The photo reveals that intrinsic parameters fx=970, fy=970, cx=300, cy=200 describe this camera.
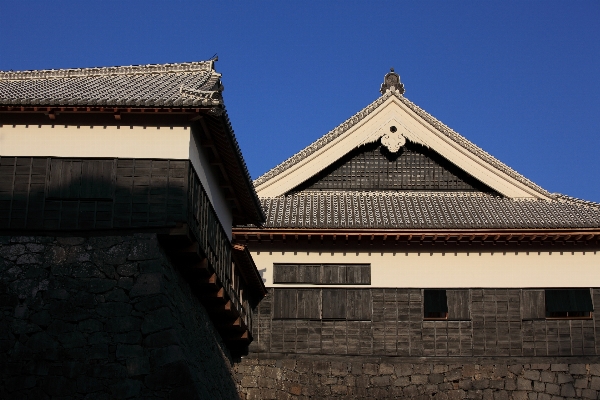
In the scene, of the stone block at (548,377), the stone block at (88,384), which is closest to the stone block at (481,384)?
the stone block at (548,377)

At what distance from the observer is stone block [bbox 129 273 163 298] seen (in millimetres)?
16156

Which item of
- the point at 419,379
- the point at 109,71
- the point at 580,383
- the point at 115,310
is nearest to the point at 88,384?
the point at 115,310

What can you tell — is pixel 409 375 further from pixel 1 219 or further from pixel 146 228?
pixel 1 219

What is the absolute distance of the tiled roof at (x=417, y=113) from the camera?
86.7 feet

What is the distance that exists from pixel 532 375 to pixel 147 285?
11.4 metres

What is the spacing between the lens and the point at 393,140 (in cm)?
2691

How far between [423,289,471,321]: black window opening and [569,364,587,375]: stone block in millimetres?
2762

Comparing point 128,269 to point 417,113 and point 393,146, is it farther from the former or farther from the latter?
point 417,113

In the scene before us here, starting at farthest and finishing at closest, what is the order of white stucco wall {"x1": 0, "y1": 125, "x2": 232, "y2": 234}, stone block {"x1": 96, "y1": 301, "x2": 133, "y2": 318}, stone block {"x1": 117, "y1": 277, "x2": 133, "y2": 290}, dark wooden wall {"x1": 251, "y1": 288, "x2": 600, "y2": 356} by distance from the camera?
dark wooden wall {"x1": 251, "y1": 288, "x2": 600, "y2": 356}
white stucco wall {"x1": 0, "y1": 125, "x2": 232, "y2": 234}
stone block {"x1": 117, "y1": 277, "x2": 133, "y2": 290}
stone block {"x1": 96, "y1": 301, "x2": 133, "y2": 318}

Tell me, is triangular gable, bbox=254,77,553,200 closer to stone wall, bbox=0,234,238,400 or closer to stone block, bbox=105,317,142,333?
stone wall, bbox=0,234,238,400

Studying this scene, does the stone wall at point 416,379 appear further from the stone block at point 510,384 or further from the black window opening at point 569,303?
the black window opening at point 569,303

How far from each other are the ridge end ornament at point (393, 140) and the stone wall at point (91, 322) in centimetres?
1131

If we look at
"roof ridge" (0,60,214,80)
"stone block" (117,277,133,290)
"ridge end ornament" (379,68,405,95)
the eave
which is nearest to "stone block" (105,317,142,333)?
"stone block" (117,277,133,290)

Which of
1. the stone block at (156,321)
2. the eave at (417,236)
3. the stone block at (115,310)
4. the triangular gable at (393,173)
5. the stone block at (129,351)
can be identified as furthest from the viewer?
the triangular gable at (393,173)
